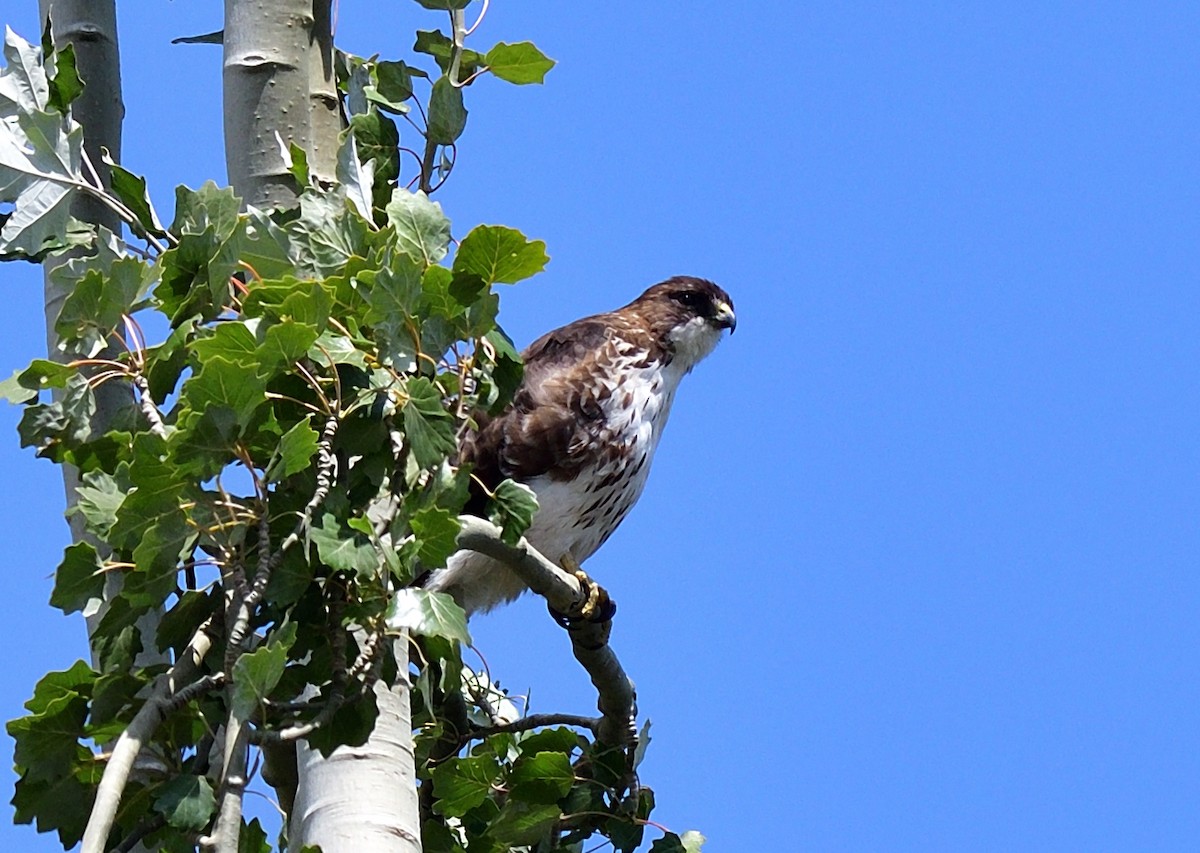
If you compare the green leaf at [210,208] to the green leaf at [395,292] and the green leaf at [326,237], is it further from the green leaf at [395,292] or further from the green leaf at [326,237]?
the green leaf at [395,292]

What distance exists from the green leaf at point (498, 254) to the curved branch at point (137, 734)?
626mm

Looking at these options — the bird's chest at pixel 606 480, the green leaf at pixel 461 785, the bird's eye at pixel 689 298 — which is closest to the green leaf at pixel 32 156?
the green leaf at pixel 461 785

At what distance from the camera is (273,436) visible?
230 centimetres

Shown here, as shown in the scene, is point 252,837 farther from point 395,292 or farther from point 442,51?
point 442,51

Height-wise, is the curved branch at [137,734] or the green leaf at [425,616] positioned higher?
the green leaf at [425,616]

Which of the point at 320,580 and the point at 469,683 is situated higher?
the point at 469,683

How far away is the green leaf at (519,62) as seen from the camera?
323 cm

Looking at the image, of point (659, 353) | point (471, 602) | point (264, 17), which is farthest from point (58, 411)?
point (659, 353)

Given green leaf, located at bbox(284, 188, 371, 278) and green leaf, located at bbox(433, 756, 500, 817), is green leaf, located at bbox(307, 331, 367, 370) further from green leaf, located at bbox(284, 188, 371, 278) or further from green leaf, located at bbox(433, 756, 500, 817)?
green leaf, located at bbox(433, 756, 500, 817)

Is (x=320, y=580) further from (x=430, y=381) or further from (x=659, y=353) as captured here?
(x=659, y=353)

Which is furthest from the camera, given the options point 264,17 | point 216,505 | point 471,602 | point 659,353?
point 659,353

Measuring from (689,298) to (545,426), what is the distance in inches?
45.3

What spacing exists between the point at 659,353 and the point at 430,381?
2.89 m

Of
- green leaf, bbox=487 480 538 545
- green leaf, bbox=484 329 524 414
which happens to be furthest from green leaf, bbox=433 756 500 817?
green leaf, bbox=484 329 524 414
